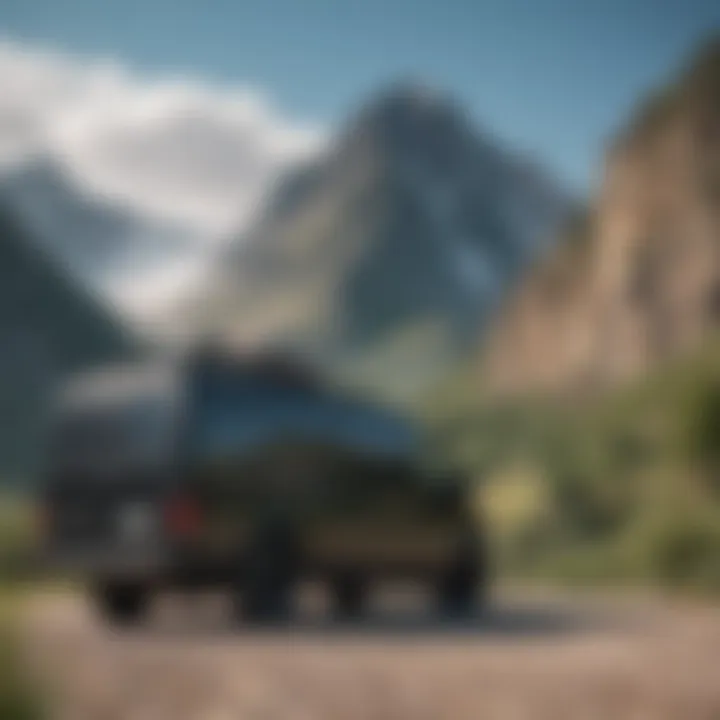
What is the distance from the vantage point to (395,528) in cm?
1633

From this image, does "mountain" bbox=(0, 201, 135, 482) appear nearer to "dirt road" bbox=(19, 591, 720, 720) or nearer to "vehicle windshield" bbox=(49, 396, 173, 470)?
"vehicle windshield" bbox=(49, 396, 173, 470)

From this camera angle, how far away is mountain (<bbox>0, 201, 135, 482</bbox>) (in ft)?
59.7

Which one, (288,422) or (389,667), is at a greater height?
(288,422)

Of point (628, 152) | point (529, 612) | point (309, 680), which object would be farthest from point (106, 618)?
point (628, 152)

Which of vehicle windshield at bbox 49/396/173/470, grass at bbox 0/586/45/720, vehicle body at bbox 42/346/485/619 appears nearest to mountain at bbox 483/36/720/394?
vehicle body at bbox 42/346/485/619

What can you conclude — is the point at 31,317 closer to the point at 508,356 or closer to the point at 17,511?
the point at 17,511

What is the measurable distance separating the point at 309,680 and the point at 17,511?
23.9ft

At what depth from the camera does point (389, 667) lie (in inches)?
460

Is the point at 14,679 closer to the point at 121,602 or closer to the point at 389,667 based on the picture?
the point at 389,667

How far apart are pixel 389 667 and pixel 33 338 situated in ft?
67.4

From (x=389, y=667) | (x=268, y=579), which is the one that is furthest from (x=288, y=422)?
(x=389, y=667)

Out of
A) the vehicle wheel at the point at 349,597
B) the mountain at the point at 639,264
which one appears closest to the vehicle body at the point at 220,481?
the vehicle wheel at the point at 349,597

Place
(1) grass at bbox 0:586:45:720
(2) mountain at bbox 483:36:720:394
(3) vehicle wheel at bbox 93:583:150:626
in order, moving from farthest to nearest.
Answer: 1. (2) mountain at bbox 483:36:720:394
2. (3) vehicle wheel at bbox 93:583:150:626
3. (1) grass at bbox 0:586:45:720

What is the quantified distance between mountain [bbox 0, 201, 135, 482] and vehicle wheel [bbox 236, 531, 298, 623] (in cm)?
193
